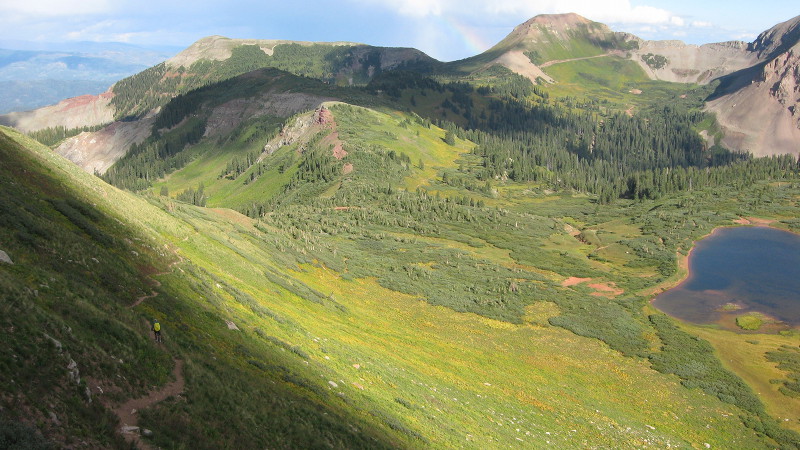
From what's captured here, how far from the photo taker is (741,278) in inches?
3935

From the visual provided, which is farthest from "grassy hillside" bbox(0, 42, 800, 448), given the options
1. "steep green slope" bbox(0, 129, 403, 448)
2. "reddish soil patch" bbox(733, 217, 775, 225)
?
"reddish soil patch" bbox(733, 217, 775, 225)

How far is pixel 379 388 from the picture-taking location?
36.0 m

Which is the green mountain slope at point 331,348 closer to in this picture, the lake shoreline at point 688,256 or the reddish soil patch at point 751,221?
the lake shoreline at point 688,256

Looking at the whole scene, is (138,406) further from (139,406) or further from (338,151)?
(338,151)

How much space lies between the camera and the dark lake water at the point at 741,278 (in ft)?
273

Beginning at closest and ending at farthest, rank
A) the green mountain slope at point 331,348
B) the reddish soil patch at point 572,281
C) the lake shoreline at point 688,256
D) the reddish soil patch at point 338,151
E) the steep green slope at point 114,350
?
the steep green slope at point 114,350 < the green mountain slope at point 331,348 < the lake shoreline at point 688,256 < the reddish soil patch at point 572,281 < the reddish soil patch at point 338,151

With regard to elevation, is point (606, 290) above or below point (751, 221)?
below

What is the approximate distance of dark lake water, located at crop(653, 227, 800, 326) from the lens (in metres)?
83.1

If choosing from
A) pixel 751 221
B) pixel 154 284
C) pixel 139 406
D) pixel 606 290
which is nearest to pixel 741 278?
pixel 606 290

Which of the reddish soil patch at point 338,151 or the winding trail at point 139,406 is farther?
the reddish soil patch at point 338,151

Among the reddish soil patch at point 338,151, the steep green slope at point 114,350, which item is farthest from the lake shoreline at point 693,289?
the reddish soil patch at point 338,151

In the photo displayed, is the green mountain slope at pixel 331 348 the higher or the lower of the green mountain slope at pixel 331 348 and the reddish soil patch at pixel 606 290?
the higher

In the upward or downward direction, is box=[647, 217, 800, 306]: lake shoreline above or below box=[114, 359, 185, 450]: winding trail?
below

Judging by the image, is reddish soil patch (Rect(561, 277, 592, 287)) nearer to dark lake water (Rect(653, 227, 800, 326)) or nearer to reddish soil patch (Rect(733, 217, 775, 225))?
dark lake water (Rect(653, 227, 800, 326))
